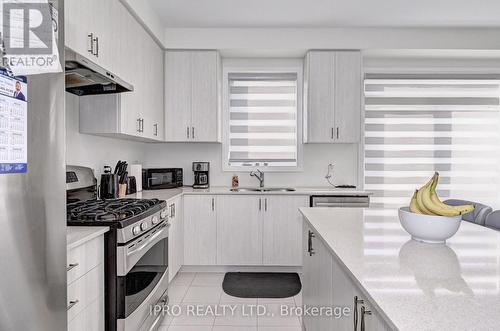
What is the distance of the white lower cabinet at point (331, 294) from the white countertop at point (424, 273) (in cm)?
7

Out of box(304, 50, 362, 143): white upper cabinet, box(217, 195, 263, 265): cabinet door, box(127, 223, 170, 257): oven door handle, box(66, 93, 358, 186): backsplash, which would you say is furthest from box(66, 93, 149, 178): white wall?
box(304, 50, 362, 143): white upper cabinet

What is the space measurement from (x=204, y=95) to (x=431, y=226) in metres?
2.74

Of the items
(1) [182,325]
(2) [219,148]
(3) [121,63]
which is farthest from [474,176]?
(3) [121,63]

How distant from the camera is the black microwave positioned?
3.41 meters

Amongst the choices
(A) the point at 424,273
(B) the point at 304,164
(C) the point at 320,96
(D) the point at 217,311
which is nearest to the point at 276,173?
(B) the point at 304,164

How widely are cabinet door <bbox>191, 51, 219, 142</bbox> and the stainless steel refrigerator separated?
8.00 ft

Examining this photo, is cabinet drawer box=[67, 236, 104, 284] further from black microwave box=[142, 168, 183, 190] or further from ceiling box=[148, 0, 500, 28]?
ceiling box=[148, 0, 500, 28]

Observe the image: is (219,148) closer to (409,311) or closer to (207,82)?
(207,82)

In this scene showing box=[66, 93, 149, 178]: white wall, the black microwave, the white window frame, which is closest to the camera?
box=[66, 93, 149, 178]: white wall

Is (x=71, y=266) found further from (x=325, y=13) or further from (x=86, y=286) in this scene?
(x=325, y=13)

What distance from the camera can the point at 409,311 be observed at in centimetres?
74

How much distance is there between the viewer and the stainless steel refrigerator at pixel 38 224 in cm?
82

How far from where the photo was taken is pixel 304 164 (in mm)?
3852

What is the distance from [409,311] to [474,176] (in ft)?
12.9
